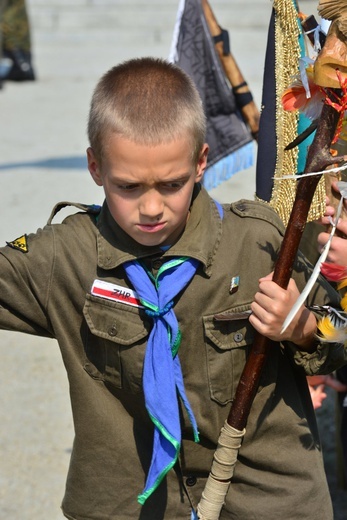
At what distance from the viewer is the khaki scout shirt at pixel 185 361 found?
2498 millimetres

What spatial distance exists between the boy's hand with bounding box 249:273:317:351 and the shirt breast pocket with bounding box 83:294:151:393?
311mm

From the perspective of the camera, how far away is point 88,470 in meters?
2.68

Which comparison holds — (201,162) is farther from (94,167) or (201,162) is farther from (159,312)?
(159,312)

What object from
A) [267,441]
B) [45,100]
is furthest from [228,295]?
[45,100]

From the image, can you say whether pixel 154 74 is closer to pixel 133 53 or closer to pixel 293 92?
pixel 293 92

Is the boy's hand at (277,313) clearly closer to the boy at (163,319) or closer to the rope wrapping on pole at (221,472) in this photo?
the boy at (163,319)

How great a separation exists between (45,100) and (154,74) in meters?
11.7

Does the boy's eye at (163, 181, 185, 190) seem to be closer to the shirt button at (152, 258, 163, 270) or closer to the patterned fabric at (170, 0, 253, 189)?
the shirt button at (152, 258, 163, 270)

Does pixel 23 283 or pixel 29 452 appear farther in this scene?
pixel 29 452

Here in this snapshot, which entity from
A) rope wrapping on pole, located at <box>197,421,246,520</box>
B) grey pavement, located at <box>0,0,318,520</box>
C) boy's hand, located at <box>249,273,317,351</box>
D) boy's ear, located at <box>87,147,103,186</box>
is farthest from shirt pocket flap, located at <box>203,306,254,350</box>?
grey pavement, located at <box>0,0,318,520</box>

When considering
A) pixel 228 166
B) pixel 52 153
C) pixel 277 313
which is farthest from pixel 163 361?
pixel 52 153

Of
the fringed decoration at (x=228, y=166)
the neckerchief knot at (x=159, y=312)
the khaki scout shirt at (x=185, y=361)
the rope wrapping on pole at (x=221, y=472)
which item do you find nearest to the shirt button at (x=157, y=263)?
the khaki scout shirt at (x=185, y=361)

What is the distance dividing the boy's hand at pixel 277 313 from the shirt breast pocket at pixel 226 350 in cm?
13

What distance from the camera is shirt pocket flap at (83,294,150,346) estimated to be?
2500 millimetres
